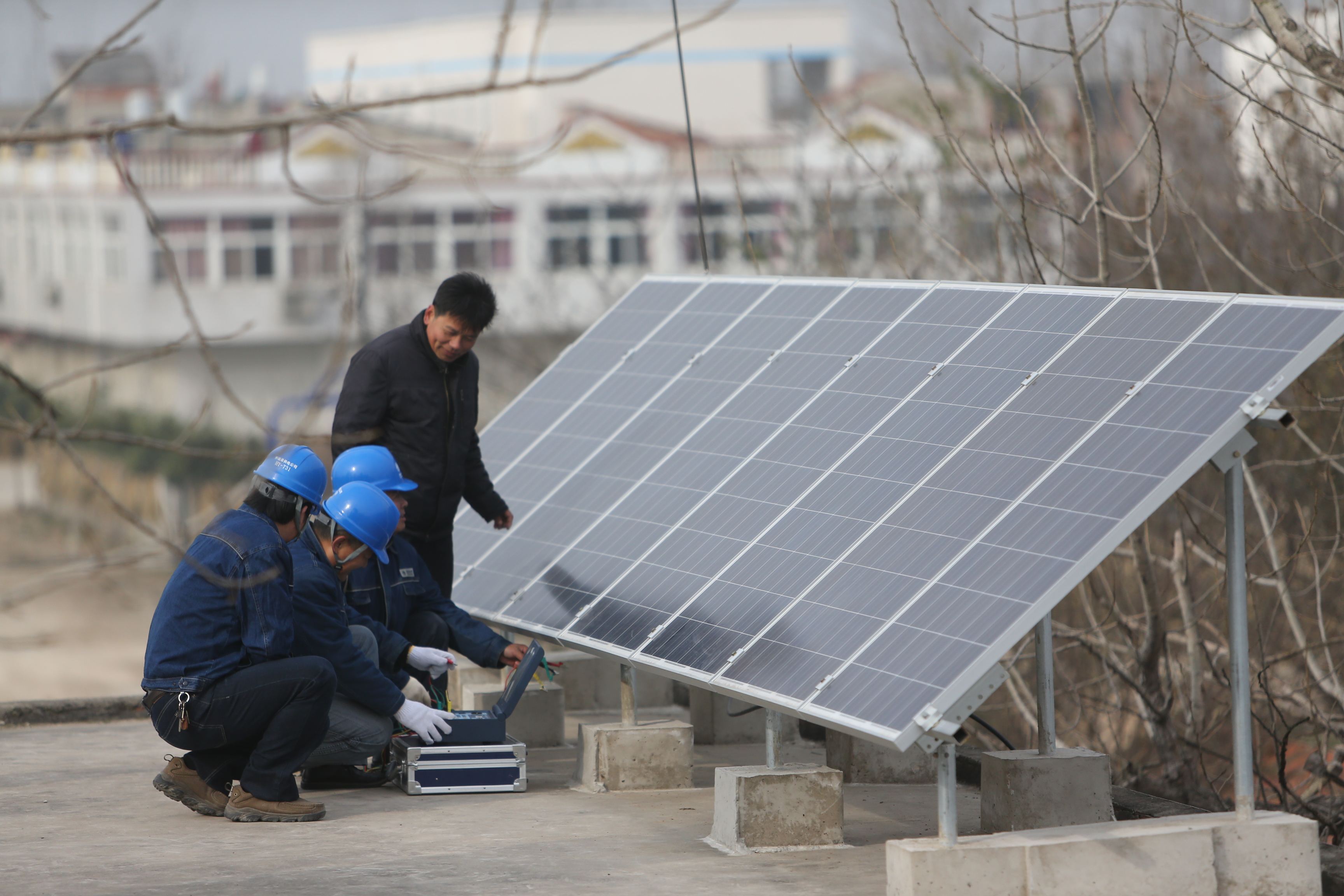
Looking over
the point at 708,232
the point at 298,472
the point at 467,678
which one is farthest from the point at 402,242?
the point at 298,472

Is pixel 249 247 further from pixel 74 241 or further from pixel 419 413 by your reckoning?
pixel 419 413

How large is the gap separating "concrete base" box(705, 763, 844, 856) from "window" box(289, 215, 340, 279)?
46864 millimetres

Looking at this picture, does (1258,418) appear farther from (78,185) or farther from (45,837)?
(78,185)

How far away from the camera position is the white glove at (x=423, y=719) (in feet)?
24.5

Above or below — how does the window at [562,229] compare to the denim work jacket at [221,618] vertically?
above

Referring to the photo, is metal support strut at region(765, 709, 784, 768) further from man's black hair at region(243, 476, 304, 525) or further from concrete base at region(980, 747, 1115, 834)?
man's black hair at region(243, 476, 304, 525)

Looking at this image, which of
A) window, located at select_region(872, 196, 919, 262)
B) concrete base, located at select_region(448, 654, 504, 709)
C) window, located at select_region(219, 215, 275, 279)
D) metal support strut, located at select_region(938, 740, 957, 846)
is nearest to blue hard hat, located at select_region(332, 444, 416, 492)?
concrete base, located at select_region(448, 654, 504, 709)

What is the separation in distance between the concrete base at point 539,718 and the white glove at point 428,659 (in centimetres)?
111

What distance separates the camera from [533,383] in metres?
10.2

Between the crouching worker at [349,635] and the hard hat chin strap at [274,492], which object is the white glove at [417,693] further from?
the hard hat chin strap at [274,492]

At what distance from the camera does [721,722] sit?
924cm

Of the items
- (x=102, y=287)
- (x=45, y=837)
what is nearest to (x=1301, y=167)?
(x=45, y=837)

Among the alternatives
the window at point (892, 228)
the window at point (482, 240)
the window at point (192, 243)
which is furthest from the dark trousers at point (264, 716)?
the window at point (192, 243)

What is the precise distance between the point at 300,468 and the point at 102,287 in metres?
46.0
